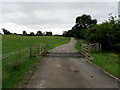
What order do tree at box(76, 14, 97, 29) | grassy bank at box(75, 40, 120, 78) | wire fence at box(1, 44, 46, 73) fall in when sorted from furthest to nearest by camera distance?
1. tree at box(76, 14, 97, 29)
2. wire fence at box(1, 44, 46, 73)
3. grassy bank at box(75, 40, 120, 78)

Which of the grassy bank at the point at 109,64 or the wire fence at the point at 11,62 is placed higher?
the wire fence at the point at 11,62

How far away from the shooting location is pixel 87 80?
899 cm

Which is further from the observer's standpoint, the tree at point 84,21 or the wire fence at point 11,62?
the tree at point 84,21

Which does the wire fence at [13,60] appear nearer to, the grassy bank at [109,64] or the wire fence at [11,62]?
the wire fence at [11,62]

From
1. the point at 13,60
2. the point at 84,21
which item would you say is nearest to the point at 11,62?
the point at 13,60

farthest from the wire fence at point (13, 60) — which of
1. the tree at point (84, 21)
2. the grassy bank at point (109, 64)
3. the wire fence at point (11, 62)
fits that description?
the tree at point (84, 21)

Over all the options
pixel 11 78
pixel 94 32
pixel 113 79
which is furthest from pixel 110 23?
pixel 11 78

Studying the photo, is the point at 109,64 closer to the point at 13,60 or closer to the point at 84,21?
the point at 13,60

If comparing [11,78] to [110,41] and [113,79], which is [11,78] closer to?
[113,79]

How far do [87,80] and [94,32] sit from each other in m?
22.8

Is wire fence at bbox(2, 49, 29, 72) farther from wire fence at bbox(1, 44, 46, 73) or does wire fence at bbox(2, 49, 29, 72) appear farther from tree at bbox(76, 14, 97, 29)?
tree at bbox(76, 14, 97, 29)

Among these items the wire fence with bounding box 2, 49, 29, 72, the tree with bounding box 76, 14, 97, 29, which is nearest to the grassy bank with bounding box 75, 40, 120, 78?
the wire fence with bounding box 2, 49, 29, 72

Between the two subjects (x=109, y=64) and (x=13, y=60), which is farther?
(x=13, y=60)

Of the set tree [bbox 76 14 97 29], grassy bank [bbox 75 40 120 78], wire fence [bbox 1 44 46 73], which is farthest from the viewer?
tree [bbox 76 14 97 29]
